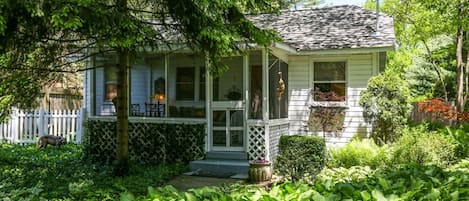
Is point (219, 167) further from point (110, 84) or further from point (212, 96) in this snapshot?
point (110, 84)

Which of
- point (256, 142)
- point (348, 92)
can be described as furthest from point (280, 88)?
point (348, 92)

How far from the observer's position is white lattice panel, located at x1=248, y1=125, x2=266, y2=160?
980cm

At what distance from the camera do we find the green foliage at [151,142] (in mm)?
10523

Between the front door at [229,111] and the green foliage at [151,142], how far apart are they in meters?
0.38

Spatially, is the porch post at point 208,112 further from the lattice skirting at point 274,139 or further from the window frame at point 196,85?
the lattice skirting at point 274,139

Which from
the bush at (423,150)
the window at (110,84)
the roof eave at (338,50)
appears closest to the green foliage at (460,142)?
the bush at (423,150)

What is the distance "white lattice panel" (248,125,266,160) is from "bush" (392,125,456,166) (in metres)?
2.81

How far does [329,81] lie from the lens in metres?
11.6

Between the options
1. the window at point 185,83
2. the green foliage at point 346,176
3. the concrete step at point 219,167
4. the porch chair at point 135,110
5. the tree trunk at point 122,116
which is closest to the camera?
the green foliage at point 346,176

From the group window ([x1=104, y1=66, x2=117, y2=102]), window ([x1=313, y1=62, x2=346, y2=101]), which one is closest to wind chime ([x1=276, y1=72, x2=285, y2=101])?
window ([x1=313, y1=62, x2=346, y2=101])

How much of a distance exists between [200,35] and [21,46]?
9.22 ft

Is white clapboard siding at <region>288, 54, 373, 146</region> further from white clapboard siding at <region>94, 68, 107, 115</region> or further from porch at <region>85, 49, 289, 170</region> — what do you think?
white clapboard siding at <region>94, 68, 107, 115</region>

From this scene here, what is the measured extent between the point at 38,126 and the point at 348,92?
33.3 feet

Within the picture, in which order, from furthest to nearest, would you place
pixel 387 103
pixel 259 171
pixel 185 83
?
pixel 185 83 → pixel 387 103 → pixel 259 171
